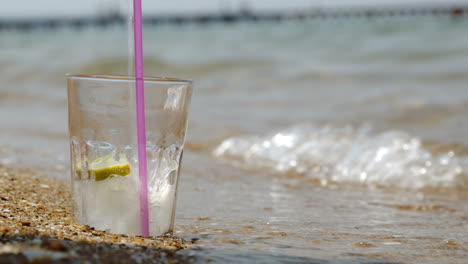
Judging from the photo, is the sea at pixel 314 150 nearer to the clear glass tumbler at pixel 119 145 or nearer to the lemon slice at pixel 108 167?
the clear glass tumbler at pixel 119 145

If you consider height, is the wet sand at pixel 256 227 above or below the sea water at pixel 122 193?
below

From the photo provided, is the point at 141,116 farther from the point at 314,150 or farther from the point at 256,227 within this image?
the point at 314,150

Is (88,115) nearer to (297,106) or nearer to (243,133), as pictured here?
(243,133)

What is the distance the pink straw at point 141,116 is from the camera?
3.77 ft

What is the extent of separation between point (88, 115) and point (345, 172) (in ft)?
6.15

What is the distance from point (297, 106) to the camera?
203 inches

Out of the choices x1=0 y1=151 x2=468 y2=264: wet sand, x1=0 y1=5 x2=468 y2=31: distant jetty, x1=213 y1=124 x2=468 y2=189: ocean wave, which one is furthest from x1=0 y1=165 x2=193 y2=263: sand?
x1=0 y1=5 x2=468 y2=31: distant jetty

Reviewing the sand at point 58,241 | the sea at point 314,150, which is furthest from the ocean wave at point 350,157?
the sand at point 58,241

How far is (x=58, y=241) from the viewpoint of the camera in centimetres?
108

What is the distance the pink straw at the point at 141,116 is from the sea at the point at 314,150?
0.22ft

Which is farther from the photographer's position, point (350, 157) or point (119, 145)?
point (350, 157)

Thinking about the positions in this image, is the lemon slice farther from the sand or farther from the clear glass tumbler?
the sand

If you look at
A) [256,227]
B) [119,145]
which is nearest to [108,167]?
[119,145]

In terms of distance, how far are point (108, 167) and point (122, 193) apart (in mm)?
62
